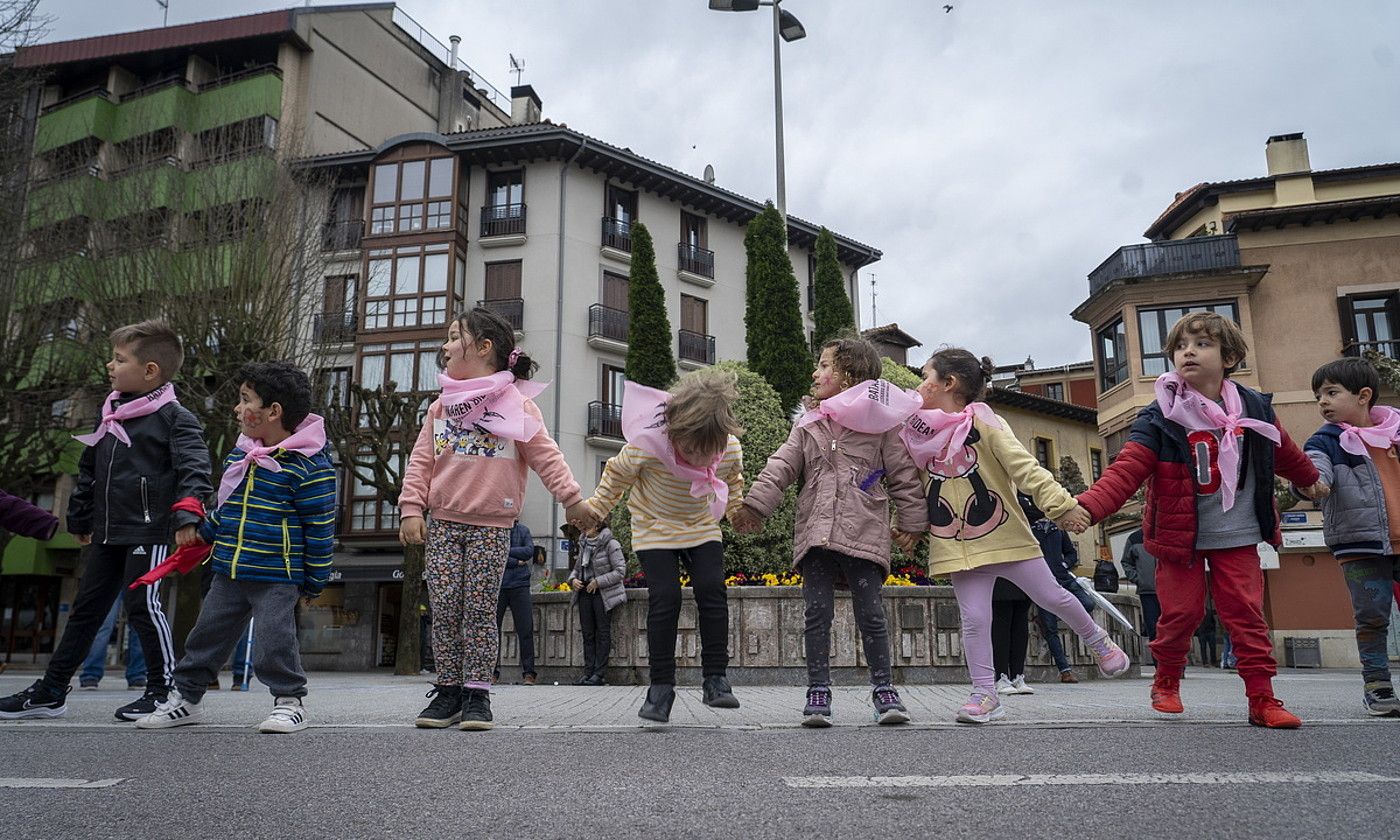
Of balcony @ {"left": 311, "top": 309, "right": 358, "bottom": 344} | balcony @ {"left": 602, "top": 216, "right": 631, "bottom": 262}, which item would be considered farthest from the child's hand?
balcony @ {"left": 602, "top": 216, "right": 631, "bottom": 262}

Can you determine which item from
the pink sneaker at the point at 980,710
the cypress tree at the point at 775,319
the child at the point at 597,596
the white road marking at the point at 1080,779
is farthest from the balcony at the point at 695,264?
the white road marking at the point at 1080,779

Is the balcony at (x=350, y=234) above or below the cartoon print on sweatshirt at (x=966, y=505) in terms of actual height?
above

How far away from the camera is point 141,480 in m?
5.37

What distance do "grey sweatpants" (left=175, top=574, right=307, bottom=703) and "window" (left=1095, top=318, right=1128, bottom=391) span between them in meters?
30.2

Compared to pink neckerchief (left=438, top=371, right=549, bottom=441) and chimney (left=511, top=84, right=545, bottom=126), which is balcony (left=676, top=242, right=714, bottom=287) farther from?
pink neckerchief (left=438, top=371, right=549, bottom=441)

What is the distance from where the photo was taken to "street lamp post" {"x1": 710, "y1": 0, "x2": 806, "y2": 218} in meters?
20.5

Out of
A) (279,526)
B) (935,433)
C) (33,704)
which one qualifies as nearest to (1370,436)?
(935,433)

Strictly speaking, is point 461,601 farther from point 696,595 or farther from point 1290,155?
point 1290,155

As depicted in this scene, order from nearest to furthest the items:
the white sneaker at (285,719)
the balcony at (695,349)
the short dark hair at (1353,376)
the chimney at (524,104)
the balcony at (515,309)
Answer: the white sneaker at (285,719)
the short dark hair at (1353,376)
the balcony at (515,309)
the balcony at (695,349)
the chimney at (524,104)

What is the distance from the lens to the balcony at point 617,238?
32812 millimetres

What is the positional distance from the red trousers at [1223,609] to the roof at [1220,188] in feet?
97.5

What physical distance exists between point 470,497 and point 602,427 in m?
26.5

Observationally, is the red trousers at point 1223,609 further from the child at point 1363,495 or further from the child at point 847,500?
the child at point 847,500

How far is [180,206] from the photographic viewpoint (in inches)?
775
